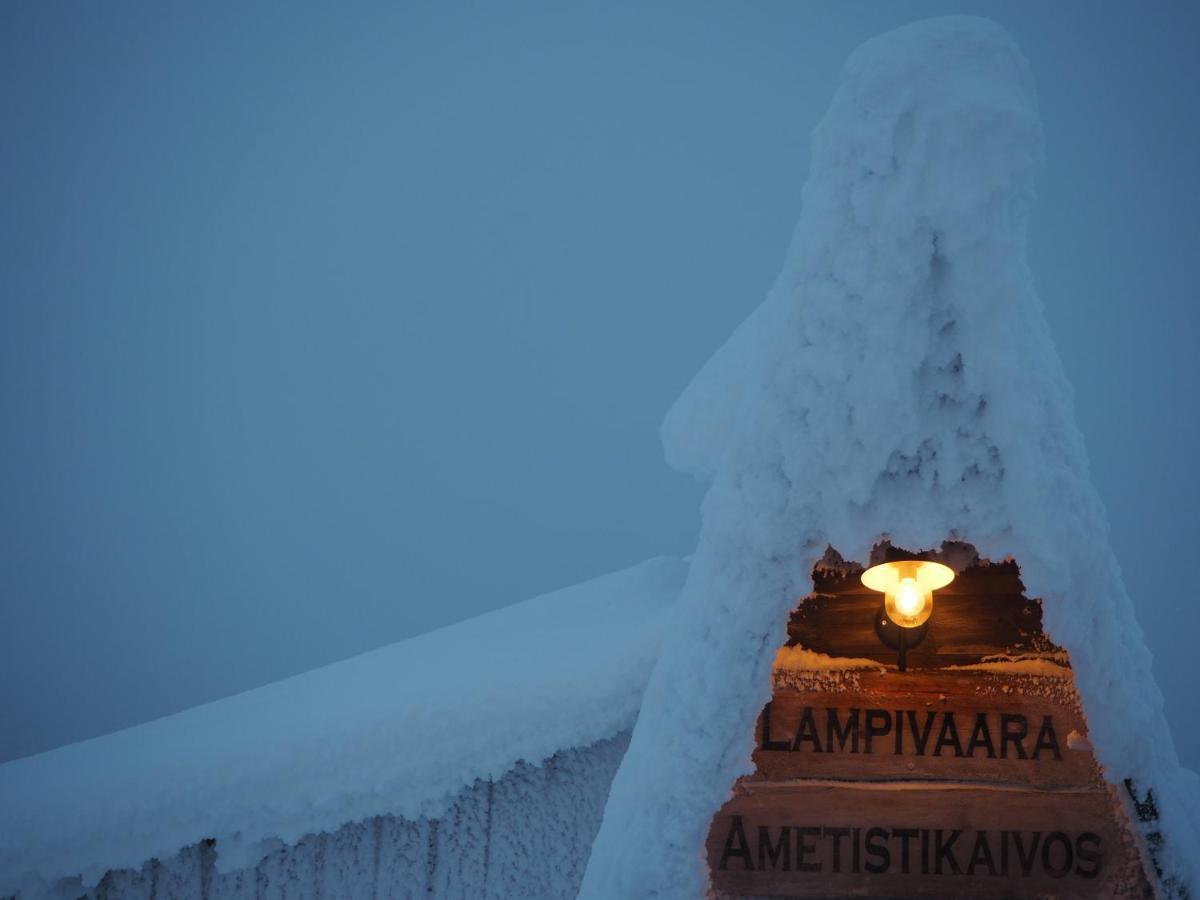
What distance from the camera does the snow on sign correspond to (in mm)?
2082

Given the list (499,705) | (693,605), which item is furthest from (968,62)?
(499,705)

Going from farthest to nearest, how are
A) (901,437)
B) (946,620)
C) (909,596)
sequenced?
(946,620) → (909,596) → (901,437)

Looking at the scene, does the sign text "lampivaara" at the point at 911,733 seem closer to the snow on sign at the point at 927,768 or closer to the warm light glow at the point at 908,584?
the snow on sign at the point at 927,768

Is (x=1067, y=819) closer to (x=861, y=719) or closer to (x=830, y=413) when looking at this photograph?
(x=861, y=719)

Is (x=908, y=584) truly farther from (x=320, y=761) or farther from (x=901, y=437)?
(x=320, y=761)

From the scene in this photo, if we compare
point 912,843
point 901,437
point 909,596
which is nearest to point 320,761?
point 912,843

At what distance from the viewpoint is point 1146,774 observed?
5.93ft

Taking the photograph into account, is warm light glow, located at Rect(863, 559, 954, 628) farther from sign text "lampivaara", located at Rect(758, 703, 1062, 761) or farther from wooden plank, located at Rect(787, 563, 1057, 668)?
sign text "lampivaara", located at Rect(758, 703, 1062, 761)

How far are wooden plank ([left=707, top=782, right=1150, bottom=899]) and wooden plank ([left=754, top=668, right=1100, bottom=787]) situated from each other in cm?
5

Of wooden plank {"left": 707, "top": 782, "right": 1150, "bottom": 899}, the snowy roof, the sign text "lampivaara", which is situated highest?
the snowy roof

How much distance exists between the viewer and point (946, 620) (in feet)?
7.41

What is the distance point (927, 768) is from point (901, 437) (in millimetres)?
981

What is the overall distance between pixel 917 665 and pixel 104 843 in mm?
2656

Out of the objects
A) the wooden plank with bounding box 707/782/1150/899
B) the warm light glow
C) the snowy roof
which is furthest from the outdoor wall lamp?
the snowy roof
